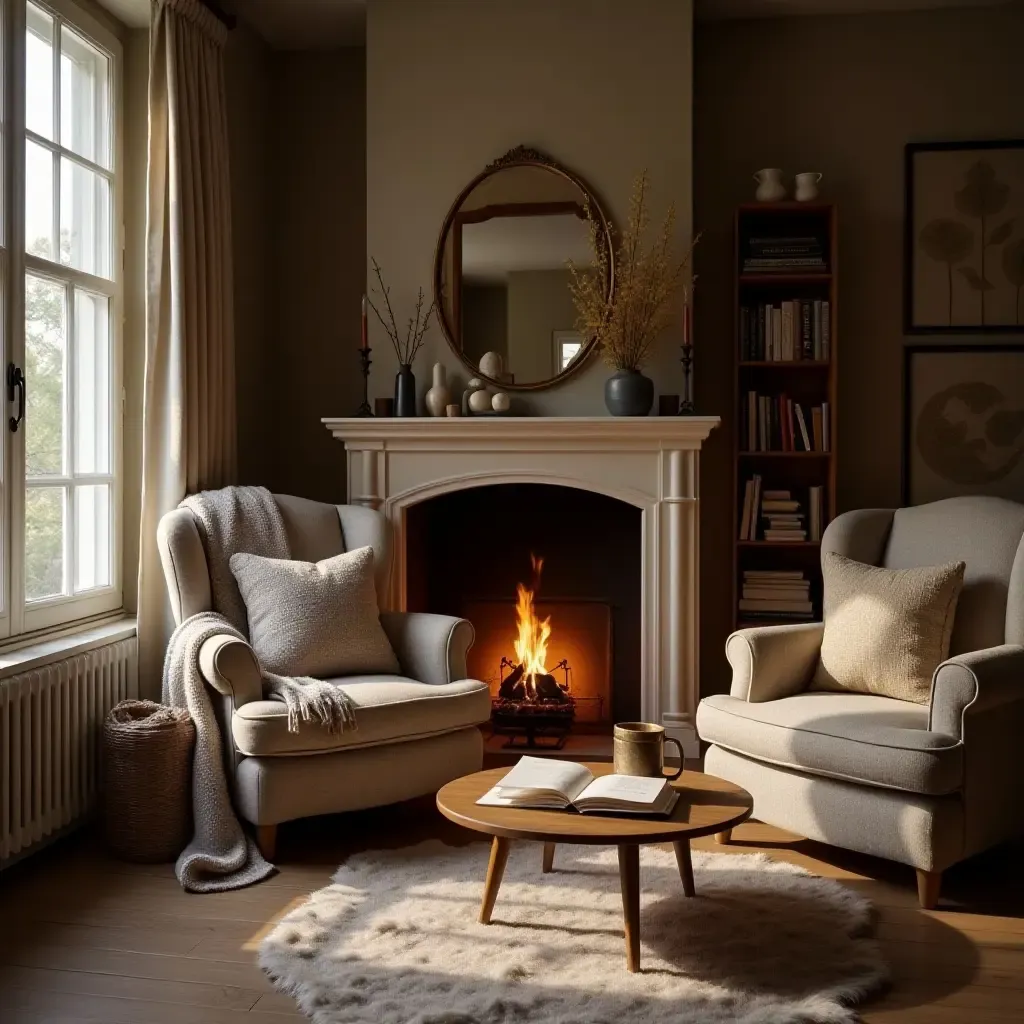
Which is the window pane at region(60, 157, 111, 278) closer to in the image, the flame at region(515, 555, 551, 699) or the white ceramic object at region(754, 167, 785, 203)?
the flame at region(515, 555, 551, 699)

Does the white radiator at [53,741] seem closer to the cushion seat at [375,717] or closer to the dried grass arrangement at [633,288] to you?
the cushion seat at [375,717]

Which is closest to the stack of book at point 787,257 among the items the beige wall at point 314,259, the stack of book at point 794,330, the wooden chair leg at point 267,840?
the stack of book at point 794,330

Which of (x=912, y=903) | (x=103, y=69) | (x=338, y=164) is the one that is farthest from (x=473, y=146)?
(x=912, y=903)

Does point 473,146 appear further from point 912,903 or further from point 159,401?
point 912,903

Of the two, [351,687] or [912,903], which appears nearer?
[912,903]

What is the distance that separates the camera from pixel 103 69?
3.79m

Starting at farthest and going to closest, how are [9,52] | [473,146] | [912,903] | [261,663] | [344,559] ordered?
[473,146], [344,559], [261,663], [9,52], [912,903]

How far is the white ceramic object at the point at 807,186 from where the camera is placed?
4379mm

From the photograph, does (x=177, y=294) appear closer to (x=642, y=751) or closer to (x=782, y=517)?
(x=642, y=751)

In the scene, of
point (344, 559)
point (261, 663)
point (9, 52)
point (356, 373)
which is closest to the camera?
point (9, 52)

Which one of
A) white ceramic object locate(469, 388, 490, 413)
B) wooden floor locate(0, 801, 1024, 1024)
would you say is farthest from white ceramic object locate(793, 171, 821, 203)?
wooden floor locate(0, 801, 1024, 1024)

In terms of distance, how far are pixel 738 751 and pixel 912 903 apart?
2.08 feet

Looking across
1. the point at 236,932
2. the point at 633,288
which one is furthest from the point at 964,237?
the point at 236,932

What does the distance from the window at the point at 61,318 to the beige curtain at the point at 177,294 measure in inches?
6.1
